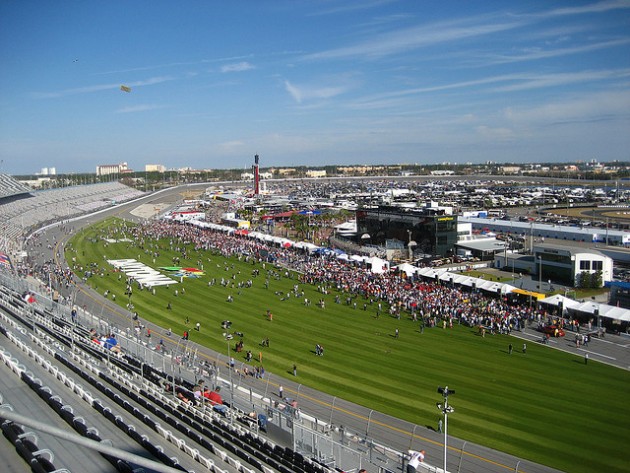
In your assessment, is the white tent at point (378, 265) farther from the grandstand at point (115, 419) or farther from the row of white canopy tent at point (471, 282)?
the grandstand at point (115, 419)

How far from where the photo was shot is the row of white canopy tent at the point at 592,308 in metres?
29.5

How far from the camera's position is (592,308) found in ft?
100

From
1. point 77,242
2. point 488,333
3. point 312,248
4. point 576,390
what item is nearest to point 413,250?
point 312,248

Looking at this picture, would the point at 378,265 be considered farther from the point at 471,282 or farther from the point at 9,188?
the point at 9,188

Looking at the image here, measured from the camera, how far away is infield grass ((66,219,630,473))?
60.6 feet

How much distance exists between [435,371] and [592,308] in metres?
12.1

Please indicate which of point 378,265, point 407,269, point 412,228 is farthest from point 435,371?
point 412,228

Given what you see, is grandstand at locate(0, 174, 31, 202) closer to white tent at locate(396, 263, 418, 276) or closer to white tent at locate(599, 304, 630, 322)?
white tent at locate(396, 263, 418, 276)


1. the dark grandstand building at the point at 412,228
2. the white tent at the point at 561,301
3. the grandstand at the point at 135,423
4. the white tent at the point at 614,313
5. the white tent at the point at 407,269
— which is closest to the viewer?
the grandstand at the point at 135,423

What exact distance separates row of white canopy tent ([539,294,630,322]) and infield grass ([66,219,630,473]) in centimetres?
502

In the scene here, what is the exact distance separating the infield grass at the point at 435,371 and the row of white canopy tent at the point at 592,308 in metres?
5.02

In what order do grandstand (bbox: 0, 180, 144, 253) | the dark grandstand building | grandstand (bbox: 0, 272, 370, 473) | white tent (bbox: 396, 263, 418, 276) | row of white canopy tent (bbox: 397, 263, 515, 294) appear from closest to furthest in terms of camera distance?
1. grandstand (bbox: 0, 272, 370, 473)
2. row of white canopy tent (bbox: 397, 263, 515, 294)
3. white tent (bbox: 396, 263, 418, 276)
4. the dark grandstand building
5. grandstand (bbox: 0, 180, 144, 253)

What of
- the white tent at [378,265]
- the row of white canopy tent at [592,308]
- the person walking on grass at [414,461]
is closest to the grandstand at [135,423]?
the person walking on grass at [414,461]

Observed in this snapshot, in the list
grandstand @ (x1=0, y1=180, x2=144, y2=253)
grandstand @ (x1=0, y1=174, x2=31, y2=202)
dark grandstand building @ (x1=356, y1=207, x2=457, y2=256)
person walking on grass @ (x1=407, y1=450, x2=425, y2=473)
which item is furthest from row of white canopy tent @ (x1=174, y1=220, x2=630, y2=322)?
grandstand @ (x1=0, y1=174, x2=31, y2=202)
